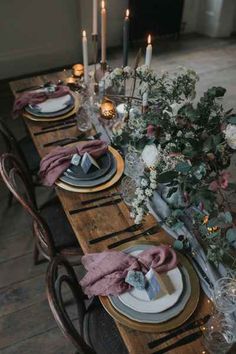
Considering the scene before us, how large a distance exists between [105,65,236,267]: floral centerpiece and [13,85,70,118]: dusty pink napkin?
827 mm

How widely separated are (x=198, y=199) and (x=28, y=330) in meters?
1.27

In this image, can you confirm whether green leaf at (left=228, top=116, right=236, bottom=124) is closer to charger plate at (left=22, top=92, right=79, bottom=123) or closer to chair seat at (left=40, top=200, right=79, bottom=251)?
chair seat at (left=40, top=200, right=79, bottom=251)

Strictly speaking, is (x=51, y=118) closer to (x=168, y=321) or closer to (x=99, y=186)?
(x=99, y=186)

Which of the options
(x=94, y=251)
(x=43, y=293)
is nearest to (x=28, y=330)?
(x=43, y=293)

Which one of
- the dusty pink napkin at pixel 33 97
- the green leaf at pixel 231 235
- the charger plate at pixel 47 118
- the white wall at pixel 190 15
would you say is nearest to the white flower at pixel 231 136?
the green leaf at pixel 231 235

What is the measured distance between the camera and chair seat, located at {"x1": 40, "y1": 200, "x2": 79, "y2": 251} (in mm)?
1740

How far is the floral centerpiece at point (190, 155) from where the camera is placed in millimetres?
1108

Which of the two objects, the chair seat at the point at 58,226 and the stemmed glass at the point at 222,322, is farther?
the chair seat at the point at 58,226

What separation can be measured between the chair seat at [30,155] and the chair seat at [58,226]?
36cm

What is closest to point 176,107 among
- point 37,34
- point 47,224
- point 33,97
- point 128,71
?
point 128,71

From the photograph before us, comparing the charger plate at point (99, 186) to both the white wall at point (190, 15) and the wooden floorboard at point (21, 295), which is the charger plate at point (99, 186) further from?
the white wall at point (190, 15)

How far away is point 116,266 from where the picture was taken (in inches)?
47.9

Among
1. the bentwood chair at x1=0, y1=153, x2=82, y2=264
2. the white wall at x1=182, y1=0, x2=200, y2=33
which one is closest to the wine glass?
the bentwood chair at x1=0, y1=153, x2=82, y2=264

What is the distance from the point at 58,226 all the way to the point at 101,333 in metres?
0.62
